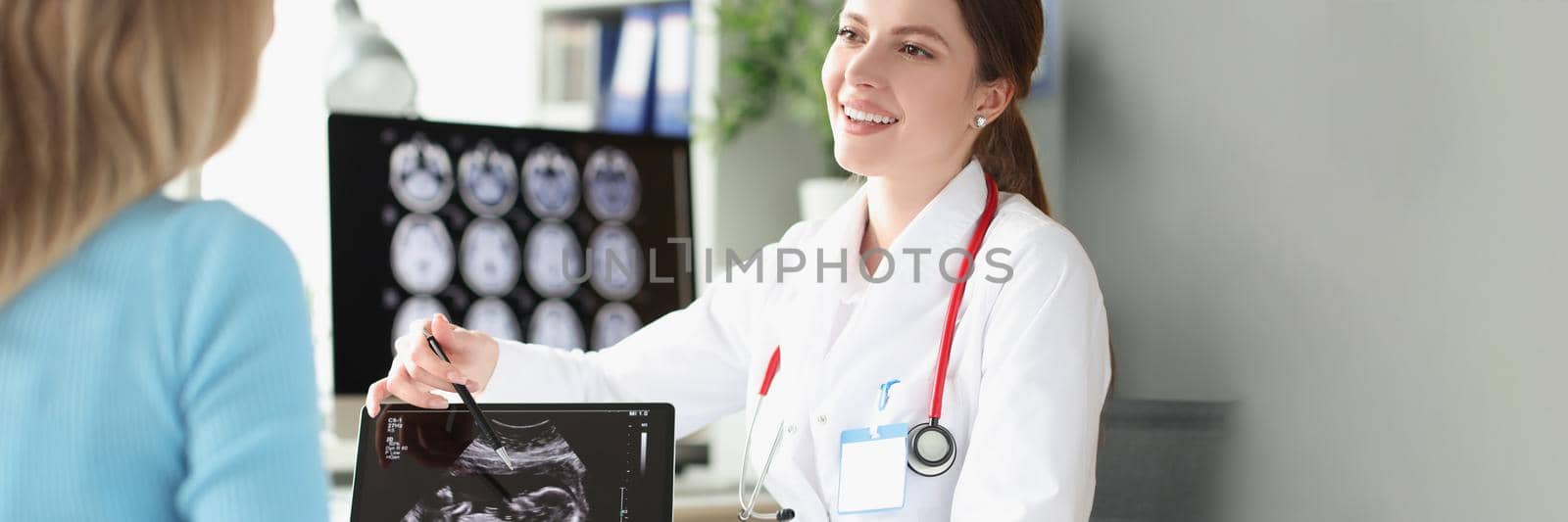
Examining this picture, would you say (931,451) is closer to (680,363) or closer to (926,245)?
(926,245)

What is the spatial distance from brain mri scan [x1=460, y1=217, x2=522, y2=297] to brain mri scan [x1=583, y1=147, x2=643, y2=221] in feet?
0.52

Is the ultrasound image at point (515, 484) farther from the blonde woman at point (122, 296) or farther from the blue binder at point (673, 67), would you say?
the blue binder at point (673, 67)

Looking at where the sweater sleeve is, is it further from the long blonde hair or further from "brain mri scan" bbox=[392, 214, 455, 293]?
"brain mri scan" bbox=[392, 214, 455, 293]

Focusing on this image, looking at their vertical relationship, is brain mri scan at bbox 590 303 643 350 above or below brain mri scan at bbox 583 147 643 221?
below

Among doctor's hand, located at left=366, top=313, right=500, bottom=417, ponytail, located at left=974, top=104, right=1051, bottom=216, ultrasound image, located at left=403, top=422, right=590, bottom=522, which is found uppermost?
ponytail, located at left=974, top=104, right=1051, bottom=216

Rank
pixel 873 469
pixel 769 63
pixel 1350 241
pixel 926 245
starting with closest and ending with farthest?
pixel 1350 241 → pixel 873 469 → pixel 926 245 → pixel 769 63

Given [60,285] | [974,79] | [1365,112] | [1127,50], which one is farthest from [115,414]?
[1127,50]

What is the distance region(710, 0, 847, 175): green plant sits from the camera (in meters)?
2.35

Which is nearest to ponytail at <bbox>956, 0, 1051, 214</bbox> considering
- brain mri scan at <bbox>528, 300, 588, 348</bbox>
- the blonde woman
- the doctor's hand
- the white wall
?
the white wall

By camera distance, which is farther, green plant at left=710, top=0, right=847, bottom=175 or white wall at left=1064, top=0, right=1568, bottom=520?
green plant at left=710, top=0, right=847, bottom=175

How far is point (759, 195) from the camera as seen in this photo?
2527 millimetres

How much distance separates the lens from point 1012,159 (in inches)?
57.9

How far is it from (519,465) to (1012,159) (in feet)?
2.14

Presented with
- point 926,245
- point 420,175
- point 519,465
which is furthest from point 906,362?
point 420,175
